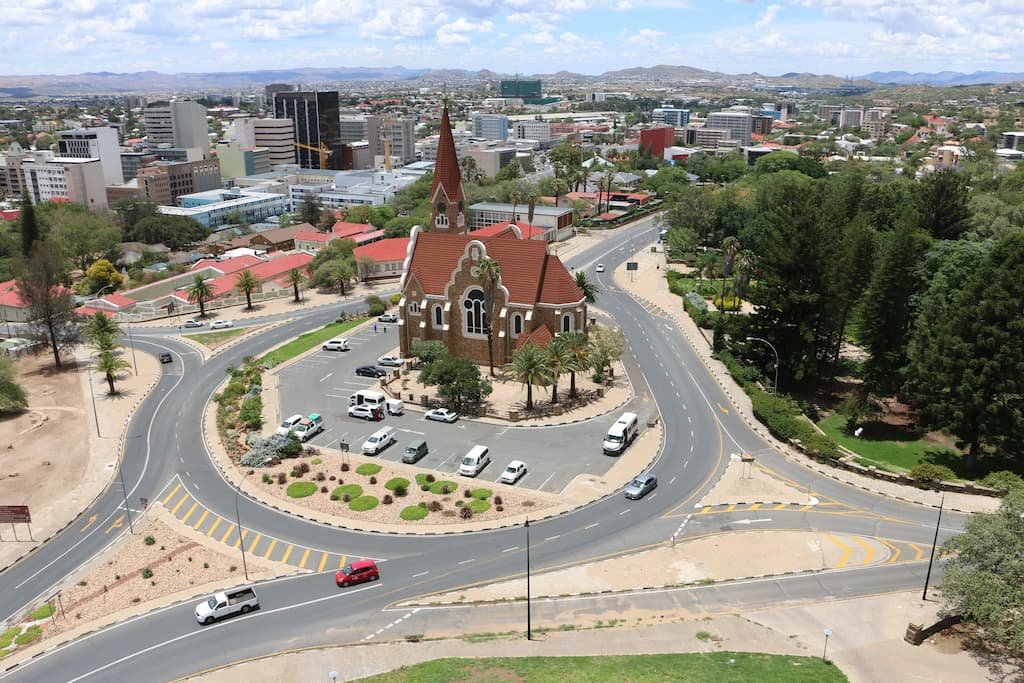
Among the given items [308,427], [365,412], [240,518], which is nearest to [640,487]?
[365,412]

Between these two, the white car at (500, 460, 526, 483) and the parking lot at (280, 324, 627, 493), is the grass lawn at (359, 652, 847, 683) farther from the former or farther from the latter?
the white car at (500, 460, 526, 483)

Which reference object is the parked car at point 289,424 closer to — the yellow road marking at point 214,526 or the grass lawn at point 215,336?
the yellow road marking at point 214,526

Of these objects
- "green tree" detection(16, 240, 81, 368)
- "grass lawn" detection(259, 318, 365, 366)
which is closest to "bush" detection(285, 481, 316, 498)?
"grass lawn" detection(259, 318, 365, 366)

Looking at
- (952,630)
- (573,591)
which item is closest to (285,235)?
(573,591)

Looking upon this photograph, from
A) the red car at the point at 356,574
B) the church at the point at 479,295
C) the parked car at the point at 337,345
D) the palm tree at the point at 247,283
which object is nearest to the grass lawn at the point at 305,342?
the parked car at the point at 337,345

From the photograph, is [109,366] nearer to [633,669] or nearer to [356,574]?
[356,574]
